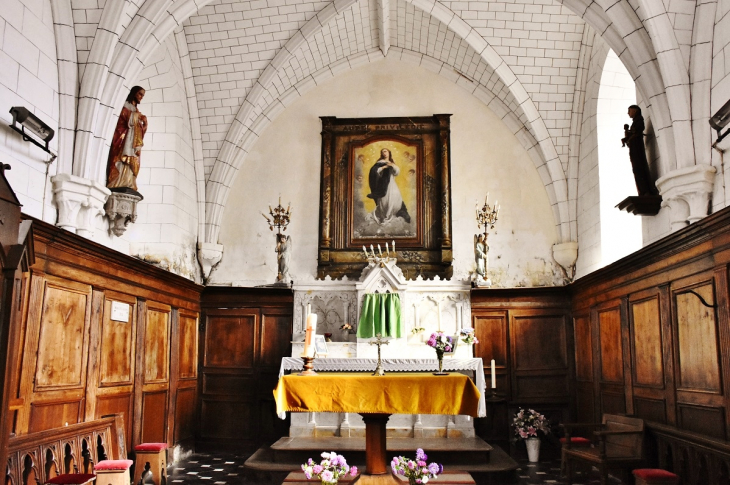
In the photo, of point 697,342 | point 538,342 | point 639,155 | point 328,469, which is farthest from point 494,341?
point 328,469

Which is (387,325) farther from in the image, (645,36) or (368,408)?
(645,36)

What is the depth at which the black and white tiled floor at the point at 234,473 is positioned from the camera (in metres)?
7.68

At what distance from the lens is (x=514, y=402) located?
10.4 m

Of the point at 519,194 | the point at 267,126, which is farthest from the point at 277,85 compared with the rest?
the point at 519,194

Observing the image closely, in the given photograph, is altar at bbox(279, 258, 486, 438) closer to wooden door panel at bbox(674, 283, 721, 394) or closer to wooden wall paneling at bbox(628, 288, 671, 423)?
wooden wall paneling at bbox(628, 288, 671, 423)

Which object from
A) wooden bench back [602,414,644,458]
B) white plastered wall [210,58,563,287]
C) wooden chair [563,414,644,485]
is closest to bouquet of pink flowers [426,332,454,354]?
wooden chair [563,414,644,485]

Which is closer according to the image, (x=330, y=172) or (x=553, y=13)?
(x=553, y=13)

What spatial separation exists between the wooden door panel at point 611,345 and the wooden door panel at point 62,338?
20.3 feet

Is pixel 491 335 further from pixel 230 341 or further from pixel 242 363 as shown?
pixel 230 341

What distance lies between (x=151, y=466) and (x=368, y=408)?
276 cm

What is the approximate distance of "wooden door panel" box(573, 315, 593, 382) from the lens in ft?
31.2

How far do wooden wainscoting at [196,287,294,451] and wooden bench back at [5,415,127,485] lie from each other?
360 centimetres

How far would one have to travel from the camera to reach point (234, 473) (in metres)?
8.26

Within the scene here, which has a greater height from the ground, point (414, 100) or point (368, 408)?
point (414, 100)
